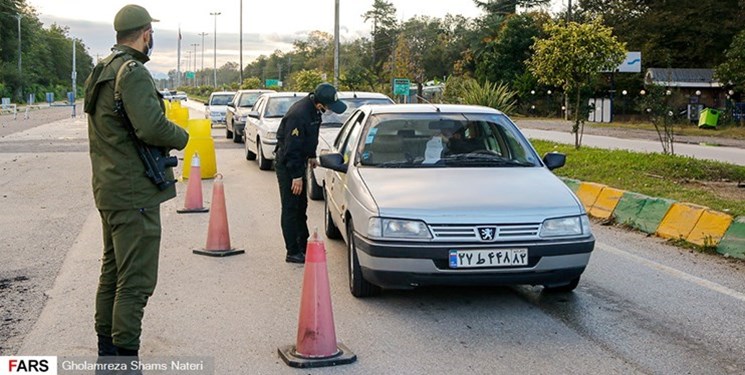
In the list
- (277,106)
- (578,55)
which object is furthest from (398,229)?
(578,55)

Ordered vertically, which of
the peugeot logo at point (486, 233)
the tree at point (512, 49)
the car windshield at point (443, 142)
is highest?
the tree at point (512, 49)

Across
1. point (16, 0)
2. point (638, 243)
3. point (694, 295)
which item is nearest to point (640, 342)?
point (694, 295)

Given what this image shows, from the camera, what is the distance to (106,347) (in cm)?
498

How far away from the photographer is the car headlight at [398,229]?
6285 mm

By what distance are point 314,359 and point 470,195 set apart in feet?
6.40

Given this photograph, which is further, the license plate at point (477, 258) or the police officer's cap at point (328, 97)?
the police officer's cap at point (328, 97)

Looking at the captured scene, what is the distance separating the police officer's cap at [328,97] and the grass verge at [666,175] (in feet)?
14.8

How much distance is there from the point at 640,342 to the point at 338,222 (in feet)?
10.7

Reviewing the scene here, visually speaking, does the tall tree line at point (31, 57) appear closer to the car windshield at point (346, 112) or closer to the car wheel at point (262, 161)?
the car wheel at point (262, 161)

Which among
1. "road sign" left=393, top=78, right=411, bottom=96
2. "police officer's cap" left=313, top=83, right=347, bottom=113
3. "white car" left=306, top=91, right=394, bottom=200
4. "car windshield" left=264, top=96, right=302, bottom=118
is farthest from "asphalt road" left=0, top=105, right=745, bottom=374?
"road sign" left=393, top=78, right=411, bottom=96

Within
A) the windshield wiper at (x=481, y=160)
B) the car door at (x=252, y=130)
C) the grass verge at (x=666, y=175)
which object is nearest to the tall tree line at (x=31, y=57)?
the car door at (x=252, y=130)

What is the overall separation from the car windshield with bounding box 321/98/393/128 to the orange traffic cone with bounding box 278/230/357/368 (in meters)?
8.79

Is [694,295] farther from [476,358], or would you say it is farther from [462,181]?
[476,358]

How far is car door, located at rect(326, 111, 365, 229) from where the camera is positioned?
788 centimetres
